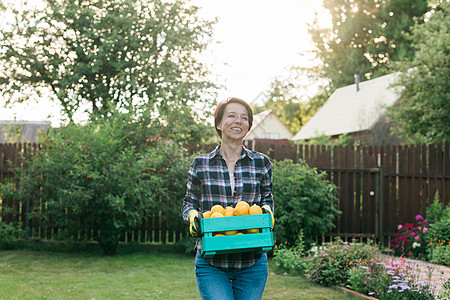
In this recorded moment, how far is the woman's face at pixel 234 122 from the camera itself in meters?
2.80

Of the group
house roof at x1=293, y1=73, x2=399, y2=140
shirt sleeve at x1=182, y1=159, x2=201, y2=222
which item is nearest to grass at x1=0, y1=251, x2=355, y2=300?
shirt sleeve at x1=182, y1=159, x2=201, y2=222

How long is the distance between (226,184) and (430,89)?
10.8 m

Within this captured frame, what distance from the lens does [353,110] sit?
2672cm

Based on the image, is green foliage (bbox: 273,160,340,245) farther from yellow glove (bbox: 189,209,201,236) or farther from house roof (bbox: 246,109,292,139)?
house roof (bbox: 246,109,292,139)

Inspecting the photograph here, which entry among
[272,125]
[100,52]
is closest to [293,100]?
[272,125]

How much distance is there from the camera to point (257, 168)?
2.82m

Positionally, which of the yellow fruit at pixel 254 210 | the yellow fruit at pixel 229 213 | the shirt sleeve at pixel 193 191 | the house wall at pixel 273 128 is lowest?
the yellow fruit at pixel 229 213

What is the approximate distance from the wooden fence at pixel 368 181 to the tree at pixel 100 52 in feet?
17.9

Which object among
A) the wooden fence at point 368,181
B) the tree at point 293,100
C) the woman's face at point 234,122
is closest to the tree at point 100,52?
the wooden fence at point 368,181

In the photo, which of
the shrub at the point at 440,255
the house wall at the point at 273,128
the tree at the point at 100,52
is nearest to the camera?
the shrub at the point at 440,255

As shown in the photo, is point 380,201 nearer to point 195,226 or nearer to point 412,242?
point 412,242

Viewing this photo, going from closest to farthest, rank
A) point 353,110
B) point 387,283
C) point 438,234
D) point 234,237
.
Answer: point 234,237 → point 387,283 → point 438,234 → point 353,110

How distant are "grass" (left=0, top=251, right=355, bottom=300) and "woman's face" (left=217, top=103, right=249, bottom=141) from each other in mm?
3263

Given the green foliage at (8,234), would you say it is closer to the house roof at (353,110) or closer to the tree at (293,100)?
the house roof at (353,110)
